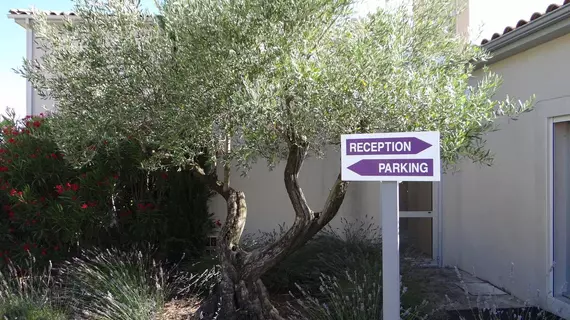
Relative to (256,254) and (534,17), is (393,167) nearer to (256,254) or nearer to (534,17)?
(256,254)

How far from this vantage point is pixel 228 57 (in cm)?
416

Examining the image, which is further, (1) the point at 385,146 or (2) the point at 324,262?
(2) the point at 324,262

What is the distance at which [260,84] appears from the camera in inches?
156

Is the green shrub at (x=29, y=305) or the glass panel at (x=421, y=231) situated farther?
the glass panel at (x=421, y=231)

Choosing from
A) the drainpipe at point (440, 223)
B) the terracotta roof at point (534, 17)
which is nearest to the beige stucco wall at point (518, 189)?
the terracotta roof at point (534, 17)

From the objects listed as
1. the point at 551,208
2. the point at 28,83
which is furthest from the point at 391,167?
the point at 28,83

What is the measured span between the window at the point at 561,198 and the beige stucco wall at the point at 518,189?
0.10 metres

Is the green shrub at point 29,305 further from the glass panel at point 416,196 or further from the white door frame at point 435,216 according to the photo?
the glass panel at point 416,196

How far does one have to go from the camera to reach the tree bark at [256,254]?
489 cm

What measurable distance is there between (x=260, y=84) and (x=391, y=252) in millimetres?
1592

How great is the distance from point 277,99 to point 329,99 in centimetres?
40

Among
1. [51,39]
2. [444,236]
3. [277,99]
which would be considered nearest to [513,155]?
[444,236]

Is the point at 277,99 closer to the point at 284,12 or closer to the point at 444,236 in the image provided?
the point at 284,12

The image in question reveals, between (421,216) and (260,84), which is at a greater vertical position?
(260,84)
